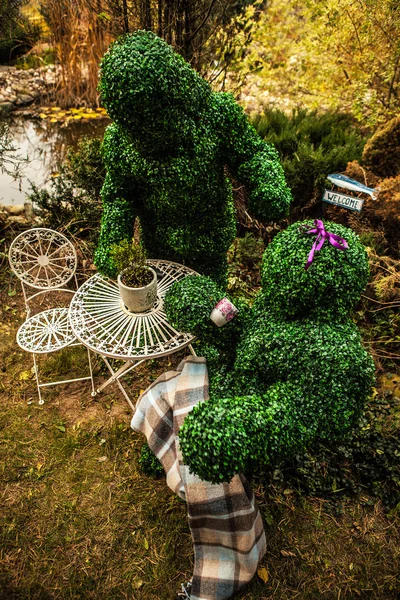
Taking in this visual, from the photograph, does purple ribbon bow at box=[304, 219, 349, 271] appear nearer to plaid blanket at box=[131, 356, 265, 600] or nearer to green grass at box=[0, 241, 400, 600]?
plaid blanket at box=[131, 356, 265, 600]

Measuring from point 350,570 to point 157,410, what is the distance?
139 centimetres

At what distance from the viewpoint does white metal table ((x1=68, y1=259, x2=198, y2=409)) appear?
230 centimetres

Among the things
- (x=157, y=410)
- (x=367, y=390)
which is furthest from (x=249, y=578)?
(x=367, y=390)

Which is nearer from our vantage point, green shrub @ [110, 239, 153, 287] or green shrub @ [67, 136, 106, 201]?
green shrub @ [110, 239, 153, 287]

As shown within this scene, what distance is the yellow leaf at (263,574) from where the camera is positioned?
7.30ft

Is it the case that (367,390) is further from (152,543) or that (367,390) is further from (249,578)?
(152,543)

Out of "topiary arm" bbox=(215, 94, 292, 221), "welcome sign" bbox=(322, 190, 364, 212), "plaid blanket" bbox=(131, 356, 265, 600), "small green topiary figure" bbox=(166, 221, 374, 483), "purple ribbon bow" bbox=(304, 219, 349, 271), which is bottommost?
"plaid blanket" bbox=(131, 356, 265, 600)

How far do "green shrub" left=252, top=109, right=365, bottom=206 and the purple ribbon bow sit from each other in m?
2.25

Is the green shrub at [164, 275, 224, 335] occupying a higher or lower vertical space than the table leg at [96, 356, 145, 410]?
higher

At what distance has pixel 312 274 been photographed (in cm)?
179

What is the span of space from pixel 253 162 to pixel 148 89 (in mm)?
741

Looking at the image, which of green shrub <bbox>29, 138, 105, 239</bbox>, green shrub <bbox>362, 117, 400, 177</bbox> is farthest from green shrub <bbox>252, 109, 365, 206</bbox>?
green shrub <bbox>29, 138, 105, 239</bbox>

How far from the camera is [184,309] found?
2.16m

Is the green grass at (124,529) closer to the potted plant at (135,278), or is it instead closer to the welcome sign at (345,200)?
the potted plant at (135,278)
